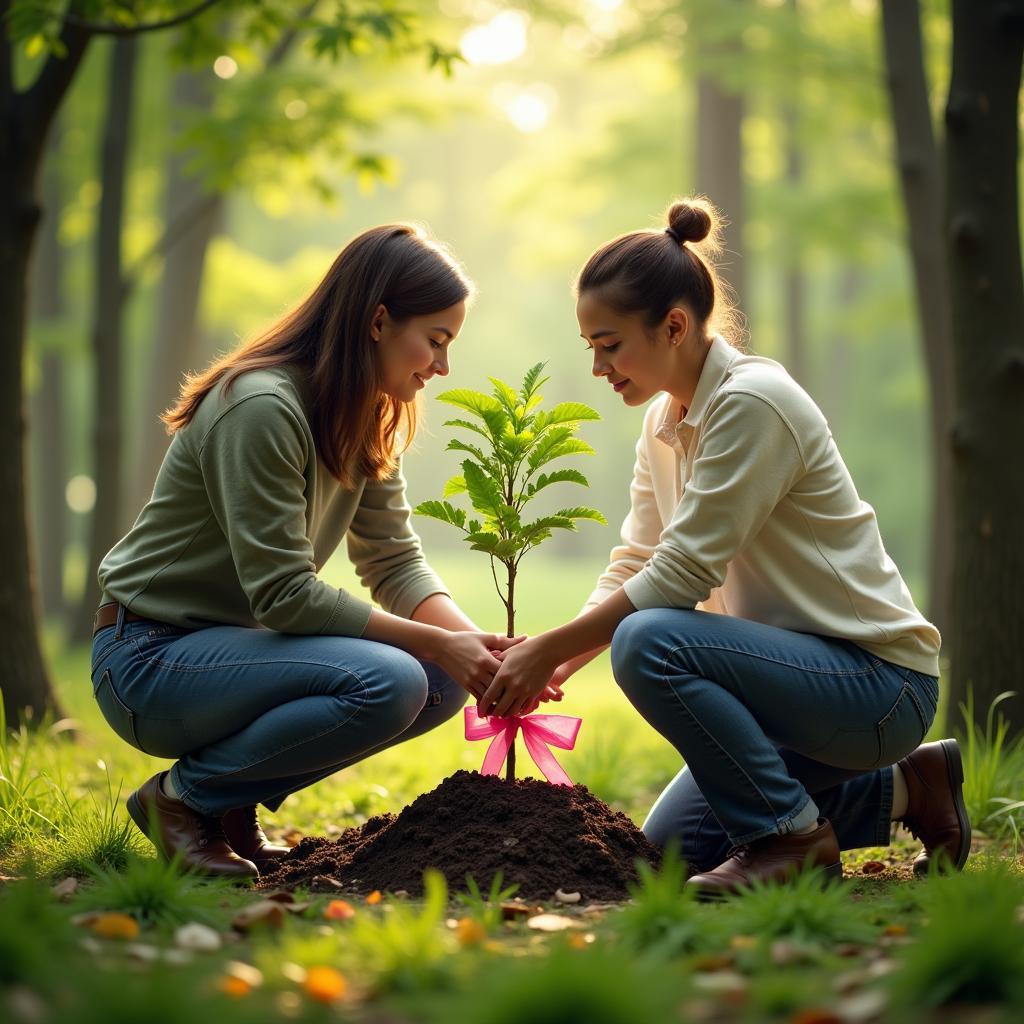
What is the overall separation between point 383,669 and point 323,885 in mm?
534

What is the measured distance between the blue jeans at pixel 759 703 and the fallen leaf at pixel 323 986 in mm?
1126

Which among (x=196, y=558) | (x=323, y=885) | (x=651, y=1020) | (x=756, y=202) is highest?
(x=756, y=202)

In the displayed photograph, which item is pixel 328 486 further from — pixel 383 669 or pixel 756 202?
pixel 756 202

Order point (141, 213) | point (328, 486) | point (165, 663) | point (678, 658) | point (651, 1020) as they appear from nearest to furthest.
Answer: point (651, 1020) → point (678, 658) → point (165, 663) → point (328, 486) → point (141, 213)

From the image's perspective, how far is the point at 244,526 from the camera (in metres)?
2.95

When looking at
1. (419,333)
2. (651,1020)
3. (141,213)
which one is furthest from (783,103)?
(651,1020)

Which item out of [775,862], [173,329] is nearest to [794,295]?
[173,329]

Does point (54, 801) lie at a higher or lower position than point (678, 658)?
lower

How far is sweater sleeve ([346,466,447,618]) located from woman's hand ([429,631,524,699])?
494 millimetres

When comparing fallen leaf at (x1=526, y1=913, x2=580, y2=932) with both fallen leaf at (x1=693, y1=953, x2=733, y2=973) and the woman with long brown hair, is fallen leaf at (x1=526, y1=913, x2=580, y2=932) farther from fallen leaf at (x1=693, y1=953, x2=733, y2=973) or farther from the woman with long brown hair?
the woman with long brown hair

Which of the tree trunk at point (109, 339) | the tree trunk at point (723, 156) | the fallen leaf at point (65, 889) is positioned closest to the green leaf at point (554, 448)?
the fallen leaf at point (65, 889)

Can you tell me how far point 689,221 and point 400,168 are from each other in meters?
9.68

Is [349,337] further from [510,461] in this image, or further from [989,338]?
[989,338]

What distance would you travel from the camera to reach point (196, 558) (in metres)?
3.15
